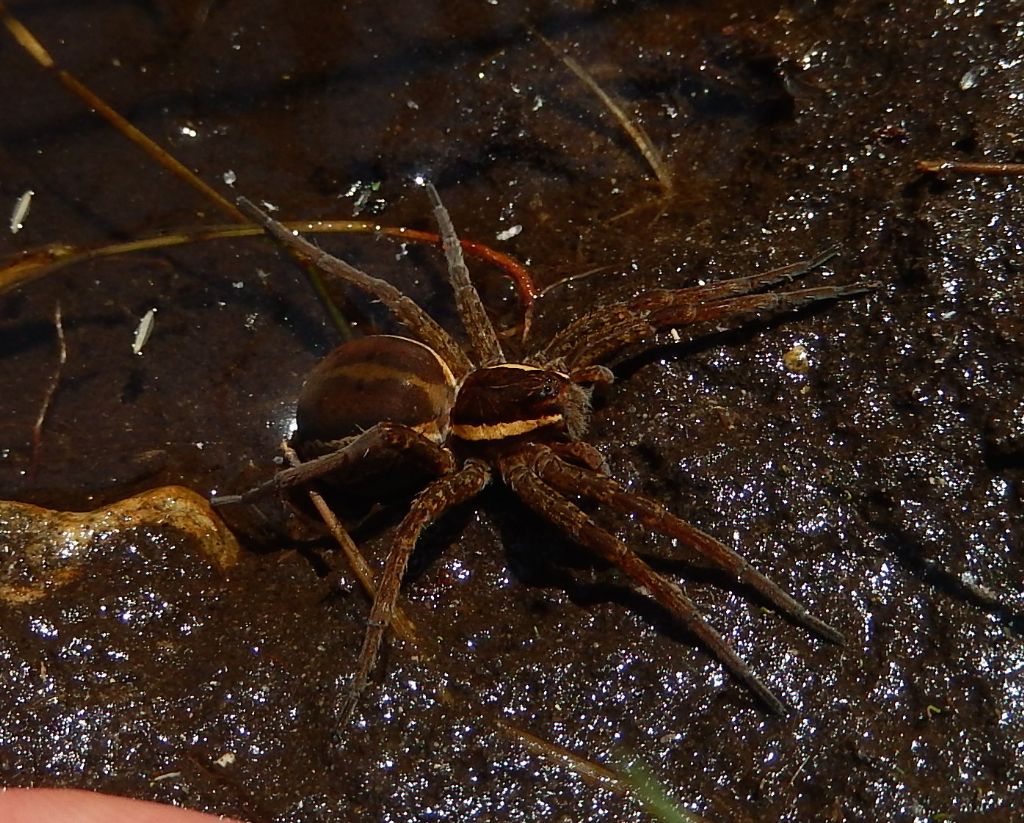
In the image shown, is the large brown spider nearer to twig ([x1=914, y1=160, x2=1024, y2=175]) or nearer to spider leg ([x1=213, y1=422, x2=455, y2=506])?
spider leg ([x1=213, y1=422, x2=455, y2=506])

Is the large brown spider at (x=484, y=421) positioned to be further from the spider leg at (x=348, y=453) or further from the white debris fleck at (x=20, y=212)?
the white debris fleck at (x=20, y=212)

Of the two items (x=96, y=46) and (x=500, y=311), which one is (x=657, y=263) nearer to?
(x=500, y=311)

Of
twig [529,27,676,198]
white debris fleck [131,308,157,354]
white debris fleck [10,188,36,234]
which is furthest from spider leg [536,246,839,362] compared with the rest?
white debris fleck [10,188,36,234]

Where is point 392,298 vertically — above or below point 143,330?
above

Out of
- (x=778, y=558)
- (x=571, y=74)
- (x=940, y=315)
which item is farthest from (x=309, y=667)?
(x=571, y=74)

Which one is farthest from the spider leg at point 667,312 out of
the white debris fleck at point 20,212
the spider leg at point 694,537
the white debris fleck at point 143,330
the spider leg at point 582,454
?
the white debris fleck at point 20,212

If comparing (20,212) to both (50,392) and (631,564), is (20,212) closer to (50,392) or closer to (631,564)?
(50,392)

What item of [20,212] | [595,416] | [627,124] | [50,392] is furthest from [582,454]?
[20,212]
